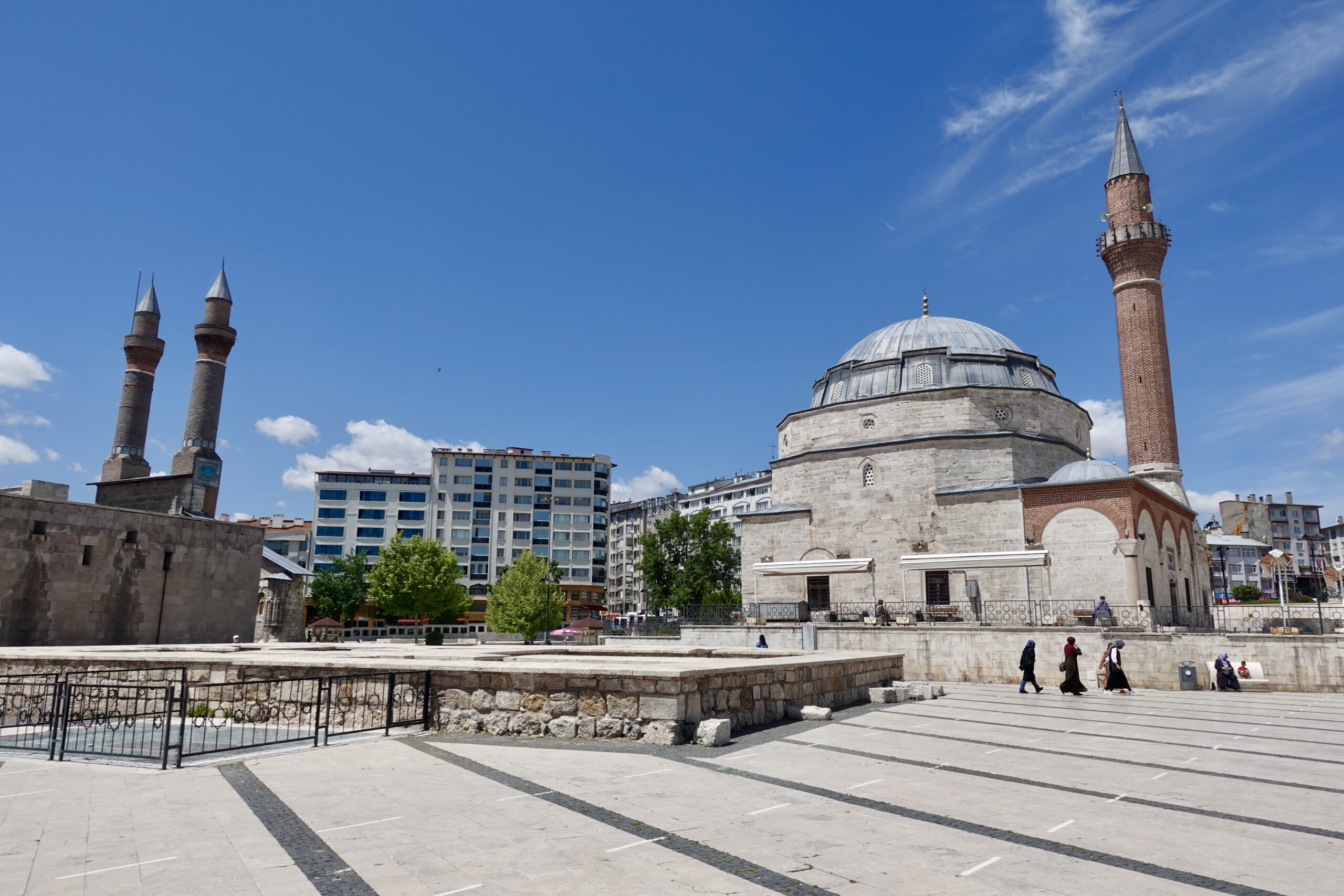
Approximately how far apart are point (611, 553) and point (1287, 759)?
75.8 m

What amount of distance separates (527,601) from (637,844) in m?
42.6

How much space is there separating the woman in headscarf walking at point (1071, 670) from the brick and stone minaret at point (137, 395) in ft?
147

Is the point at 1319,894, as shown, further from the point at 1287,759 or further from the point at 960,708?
the point at 960,708

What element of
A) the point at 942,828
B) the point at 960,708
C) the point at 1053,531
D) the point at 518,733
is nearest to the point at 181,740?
the point at 518,733

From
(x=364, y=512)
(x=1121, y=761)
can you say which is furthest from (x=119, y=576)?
(x=364, y=512)

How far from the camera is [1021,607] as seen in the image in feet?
78.1

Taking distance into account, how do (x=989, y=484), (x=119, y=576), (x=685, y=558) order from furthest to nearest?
(x=685, y=558)
(x=989, y=484)
(x=119, y=576)

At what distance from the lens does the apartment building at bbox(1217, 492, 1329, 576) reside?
81.9m

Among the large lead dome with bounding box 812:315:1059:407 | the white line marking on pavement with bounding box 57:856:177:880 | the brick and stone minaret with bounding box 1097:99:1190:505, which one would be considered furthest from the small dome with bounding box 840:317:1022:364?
the white line marking on pavement with bounding box 57:856:177:880

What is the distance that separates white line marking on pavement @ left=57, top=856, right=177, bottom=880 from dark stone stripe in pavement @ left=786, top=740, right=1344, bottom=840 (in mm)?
5639

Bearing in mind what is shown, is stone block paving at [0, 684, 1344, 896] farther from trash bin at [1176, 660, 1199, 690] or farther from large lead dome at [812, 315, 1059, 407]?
large lead dome at [812, 315, 1059, 407]

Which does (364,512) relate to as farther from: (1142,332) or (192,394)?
(1142,332)

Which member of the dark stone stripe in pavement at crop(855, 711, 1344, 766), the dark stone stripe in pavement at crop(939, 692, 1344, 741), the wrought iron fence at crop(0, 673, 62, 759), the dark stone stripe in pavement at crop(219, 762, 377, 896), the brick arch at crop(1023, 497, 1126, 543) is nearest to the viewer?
the dark stone stripe in pavement at crop(219, 762, 377, 896)

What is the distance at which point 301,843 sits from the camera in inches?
179
